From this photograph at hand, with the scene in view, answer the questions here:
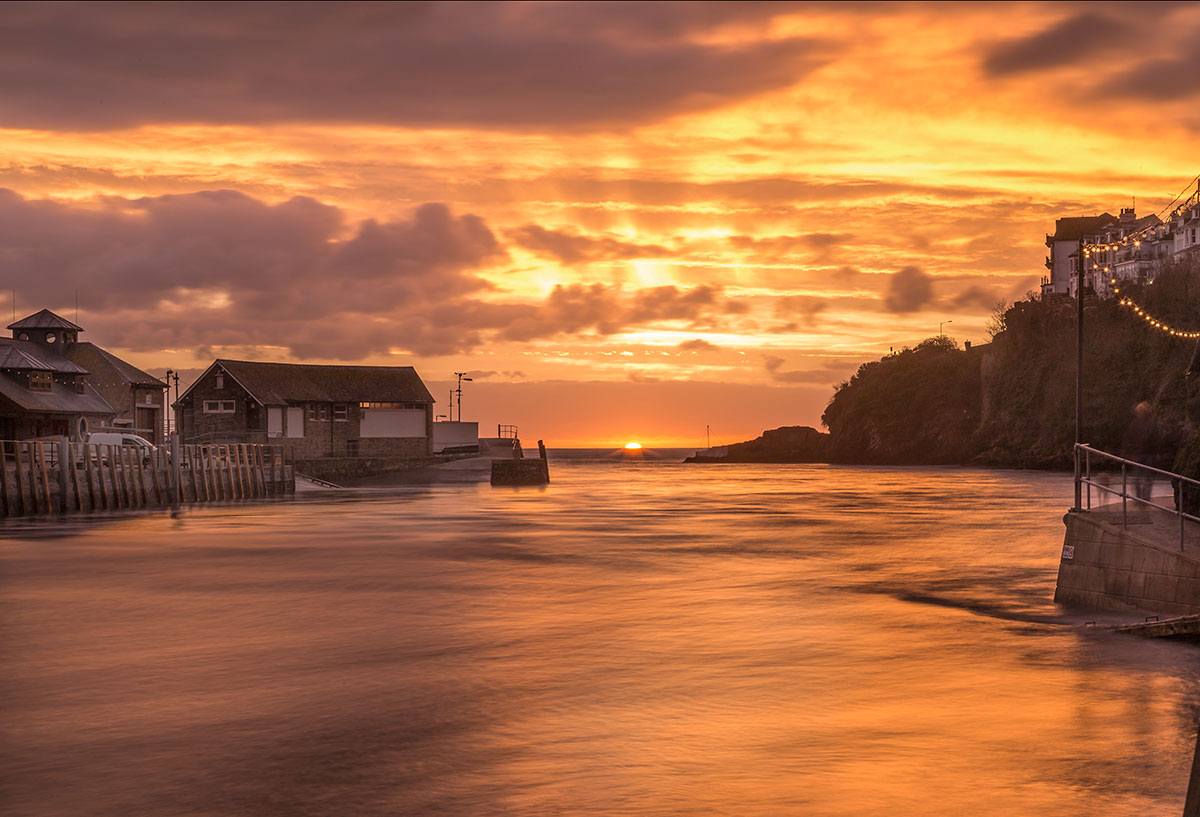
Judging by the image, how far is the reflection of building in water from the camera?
115 metres

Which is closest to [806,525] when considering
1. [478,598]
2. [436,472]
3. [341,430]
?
[478,598]

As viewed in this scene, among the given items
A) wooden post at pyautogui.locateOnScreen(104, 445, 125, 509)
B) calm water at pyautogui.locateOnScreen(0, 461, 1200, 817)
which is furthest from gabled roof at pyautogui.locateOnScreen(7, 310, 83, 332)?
calm water at pyautogui.locateOnScreen(0, 461, 1200, 817)

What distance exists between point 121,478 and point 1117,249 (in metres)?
85.9

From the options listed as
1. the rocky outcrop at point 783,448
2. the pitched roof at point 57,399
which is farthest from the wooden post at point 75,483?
the rocky outcrop at point 783,448

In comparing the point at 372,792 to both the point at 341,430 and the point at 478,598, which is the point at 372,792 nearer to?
the point at 478,598

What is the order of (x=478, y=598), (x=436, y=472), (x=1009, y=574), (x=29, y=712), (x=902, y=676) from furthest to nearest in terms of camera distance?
(x=436, y=472), (x=1009, y=574), (x=478, y=598), (x=902, y=676), (x=29, y=712)

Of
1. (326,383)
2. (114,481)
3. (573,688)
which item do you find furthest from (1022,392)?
(573,688)

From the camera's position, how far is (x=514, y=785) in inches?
403

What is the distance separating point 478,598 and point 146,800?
14.7 meters

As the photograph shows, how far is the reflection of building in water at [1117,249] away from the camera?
4540 inches

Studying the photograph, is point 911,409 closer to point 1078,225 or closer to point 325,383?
point 1078,225

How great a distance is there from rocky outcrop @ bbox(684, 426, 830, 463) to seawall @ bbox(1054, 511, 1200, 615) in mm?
148647

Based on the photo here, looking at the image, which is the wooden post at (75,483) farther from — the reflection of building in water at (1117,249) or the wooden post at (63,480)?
the reflection of building in water at (1117,249)

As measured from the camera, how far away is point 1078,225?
545 ft
